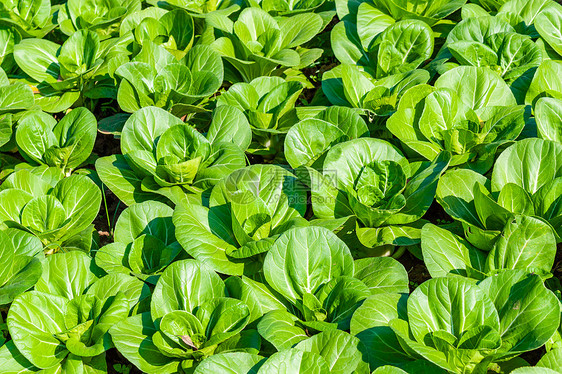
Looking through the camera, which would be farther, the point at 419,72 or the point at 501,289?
the point at 419,72

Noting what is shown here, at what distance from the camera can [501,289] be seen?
3389mm

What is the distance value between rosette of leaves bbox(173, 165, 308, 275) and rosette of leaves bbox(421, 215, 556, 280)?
0.94 meters

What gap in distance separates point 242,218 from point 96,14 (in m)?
3.96

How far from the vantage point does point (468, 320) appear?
3307 mm

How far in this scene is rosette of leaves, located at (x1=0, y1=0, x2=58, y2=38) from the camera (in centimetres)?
661

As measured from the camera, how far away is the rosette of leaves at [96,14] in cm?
656

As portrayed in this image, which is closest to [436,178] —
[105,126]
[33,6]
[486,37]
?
[486,37]

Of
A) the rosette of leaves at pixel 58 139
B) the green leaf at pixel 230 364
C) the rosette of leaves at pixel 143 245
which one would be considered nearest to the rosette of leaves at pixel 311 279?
the green leaf at pixel 230 364

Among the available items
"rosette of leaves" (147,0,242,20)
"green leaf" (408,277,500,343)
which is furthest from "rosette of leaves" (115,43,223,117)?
"green leaf" (408,277,500,343)

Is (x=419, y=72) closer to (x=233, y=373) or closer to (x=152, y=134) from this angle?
(x=152, y=134)

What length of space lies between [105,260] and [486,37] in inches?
161

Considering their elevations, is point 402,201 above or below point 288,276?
above

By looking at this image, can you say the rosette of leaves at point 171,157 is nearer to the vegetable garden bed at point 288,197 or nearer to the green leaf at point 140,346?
the vegetable garden bed at point 288,197

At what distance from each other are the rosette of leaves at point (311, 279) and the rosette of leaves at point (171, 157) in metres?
1.10
